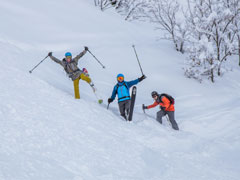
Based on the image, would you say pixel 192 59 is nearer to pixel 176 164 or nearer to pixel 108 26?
Result: pixel 108 26

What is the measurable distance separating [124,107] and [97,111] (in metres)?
1.02

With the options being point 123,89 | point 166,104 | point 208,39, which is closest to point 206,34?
point 208,39

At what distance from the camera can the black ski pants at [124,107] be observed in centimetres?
771

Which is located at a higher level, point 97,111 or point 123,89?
point 123,89

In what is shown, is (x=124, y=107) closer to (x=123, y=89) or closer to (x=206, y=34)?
(x=123, y=89)

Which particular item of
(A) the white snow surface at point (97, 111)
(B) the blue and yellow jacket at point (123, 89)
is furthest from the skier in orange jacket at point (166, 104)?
(B) the blue and yellow jacket at point (123, 89)

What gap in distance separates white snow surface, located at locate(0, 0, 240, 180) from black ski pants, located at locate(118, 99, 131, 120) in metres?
0.23

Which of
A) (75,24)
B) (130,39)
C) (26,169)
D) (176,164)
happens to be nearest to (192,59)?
(130,39)

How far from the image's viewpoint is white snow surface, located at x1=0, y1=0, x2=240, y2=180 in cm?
462

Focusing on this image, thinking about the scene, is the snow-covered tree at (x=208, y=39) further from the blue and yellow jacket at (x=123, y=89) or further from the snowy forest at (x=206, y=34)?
the blue and yellow jacket at (x=123, y=89)

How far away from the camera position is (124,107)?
787cm

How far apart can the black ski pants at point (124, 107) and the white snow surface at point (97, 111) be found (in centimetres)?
23

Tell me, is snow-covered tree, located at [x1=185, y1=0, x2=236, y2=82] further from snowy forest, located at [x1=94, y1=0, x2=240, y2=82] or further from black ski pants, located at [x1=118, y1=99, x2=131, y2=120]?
black ski pants, located at [x1=118, y1=99, x2=131, y2=120]

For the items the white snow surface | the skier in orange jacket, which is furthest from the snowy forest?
the skier in orange jacket
